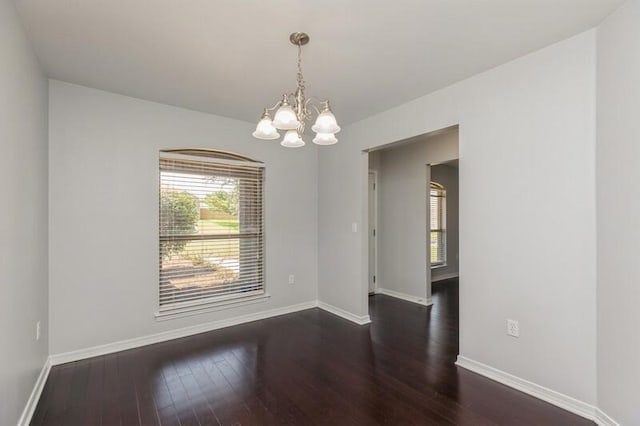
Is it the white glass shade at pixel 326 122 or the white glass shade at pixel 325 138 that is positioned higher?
the white glass shade at pixel 326 122

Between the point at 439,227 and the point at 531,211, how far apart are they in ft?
14.3

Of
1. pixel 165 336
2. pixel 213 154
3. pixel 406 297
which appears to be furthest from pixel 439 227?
pixel 165 336

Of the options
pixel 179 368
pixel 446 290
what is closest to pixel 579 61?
pixel 179 368

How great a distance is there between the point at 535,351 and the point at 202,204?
3.45 m

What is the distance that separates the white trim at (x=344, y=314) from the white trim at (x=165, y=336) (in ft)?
0.66

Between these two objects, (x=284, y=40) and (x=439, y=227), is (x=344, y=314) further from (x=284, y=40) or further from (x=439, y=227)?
(x=439, y=227)

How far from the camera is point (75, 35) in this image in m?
2.07

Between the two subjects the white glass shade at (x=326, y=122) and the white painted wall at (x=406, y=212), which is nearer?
the white glass shade at (x=326, y=122)

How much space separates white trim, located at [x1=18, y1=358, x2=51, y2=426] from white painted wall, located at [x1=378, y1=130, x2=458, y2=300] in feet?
14.4

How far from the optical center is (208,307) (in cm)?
→ 360

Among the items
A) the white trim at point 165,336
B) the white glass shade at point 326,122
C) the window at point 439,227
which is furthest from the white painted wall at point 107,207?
the window at point 439,227

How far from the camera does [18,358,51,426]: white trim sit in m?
1.92

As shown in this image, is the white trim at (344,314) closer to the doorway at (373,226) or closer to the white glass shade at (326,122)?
the doorway at (373,226)

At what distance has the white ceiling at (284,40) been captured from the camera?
181cm
